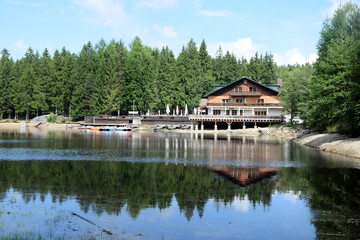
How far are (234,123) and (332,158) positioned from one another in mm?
54363

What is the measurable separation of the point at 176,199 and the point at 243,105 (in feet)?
245

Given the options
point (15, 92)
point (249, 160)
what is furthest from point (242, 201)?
point (15, 92)

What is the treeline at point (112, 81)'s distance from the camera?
106 meters

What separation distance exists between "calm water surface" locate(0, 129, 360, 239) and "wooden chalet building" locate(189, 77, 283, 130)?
5526 centimetres

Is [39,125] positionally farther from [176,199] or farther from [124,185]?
[176,199]

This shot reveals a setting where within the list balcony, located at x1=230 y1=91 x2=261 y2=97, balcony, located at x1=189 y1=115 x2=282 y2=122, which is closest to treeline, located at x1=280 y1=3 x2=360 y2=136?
balcony, located at x1=189 y1=115 x2=282 y2=122

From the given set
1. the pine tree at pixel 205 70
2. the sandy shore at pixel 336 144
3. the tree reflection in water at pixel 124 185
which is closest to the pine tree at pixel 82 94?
the pine tree at pixel 205 70

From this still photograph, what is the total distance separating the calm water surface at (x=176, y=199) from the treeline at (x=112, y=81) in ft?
243

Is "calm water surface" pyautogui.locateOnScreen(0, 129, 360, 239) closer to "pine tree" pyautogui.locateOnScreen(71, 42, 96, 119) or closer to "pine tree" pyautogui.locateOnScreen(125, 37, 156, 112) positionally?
"pine tree" pyautogui.locateOnScreen(125, 37, 156, 112)

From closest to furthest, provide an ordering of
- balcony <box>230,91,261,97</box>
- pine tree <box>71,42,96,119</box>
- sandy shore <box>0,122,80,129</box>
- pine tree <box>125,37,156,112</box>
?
balcony <box>230,91,261,97</box> → pine tree <box>125,37,156,112</box> → sandy shore <box>0,122,80,129</box> → pine tree <box>71,42,96,119</box>

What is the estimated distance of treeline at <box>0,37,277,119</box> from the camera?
4190 inches

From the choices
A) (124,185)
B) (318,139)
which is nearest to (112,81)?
(318,139)

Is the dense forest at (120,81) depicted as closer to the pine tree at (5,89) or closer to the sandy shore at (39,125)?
the pine tree at (5,89)

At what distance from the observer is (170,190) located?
21.4 meters
